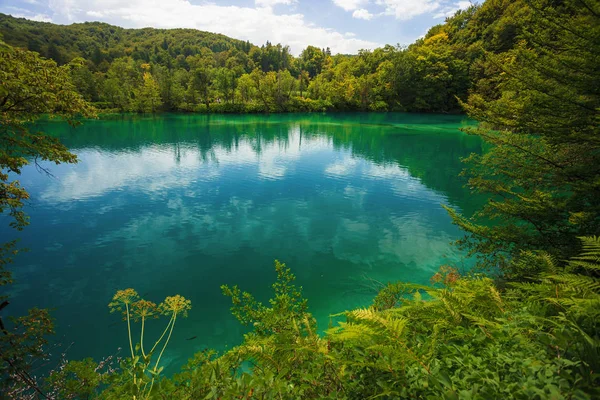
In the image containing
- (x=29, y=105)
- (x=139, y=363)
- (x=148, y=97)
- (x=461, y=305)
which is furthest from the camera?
(x=148, y=97)

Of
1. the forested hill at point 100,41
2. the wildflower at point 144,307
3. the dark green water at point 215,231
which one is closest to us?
the wildflower at point 144,307

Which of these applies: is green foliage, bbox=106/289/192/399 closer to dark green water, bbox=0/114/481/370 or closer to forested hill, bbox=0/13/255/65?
dark green water, bbox=0/114/481/370

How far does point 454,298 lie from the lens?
3598 mm

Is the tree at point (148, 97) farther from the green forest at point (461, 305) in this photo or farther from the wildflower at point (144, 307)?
the wildflower at point (144, 307)

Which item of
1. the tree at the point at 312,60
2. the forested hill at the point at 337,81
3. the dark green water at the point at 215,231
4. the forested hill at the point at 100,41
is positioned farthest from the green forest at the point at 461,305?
the tree at the point at 312,60

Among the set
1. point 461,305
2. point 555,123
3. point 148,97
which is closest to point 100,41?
point 148,97

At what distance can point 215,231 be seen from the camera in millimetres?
14258

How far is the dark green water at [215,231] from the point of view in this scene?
928cm

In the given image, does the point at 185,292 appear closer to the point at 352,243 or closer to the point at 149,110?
the point at 352,243

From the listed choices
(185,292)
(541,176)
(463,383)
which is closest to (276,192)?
(185,292)

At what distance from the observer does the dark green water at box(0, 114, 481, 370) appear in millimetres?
9281

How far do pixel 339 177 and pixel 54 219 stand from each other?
60.7ft

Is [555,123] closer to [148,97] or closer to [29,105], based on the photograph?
[29,105]

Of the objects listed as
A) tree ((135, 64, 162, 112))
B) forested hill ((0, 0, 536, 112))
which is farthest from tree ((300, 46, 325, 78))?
tree ((135, 64, 162, 112))
